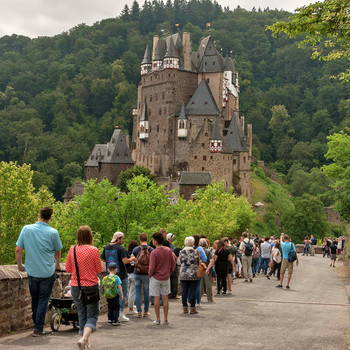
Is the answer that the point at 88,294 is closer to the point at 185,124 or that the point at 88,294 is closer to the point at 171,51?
the point at 185,124

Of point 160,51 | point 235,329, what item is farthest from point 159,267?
point 160,51

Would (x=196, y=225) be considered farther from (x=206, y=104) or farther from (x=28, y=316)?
(x=206, y=104)

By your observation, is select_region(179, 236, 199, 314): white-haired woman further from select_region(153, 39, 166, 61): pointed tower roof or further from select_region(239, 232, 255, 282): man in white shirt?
select_region(153, 39, 166, 61): pointed tower roof

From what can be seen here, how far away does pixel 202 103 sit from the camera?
8650 centimetres

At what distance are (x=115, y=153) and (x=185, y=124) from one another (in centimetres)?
1362

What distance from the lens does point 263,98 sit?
142 metres

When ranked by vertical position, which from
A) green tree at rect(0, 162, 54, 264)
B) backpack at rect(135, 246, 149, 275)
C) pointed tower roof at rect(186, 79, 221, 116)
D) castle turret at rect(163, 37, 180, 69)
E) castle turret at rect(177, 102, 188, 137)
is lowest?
backpack at rect(135, 246, 149, 275)

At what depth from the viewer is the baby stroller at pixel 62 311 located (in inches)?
418

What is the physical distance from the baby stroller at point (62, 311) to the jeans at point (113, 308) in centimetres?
93

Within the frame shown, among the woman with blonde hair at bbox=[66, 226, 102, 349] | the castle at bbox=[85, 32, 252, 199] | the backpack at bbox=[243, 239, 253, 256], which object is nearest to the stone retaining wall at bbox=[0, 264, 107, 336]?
the woman with blonde hair at bbox=[66, 226, 102, 349]

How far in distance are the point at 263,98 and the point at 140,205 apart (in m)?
112

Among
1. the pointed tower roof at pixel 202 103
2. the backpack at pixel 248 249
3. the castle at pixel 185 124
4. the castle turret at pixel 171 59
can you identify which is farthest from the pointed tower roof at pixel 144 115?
the backpack at pixel 248 249

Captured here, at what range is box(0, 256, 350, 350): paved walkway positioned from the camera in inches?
390

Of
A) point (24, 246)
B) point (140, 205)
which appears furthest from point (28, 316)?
point (140, 205)
